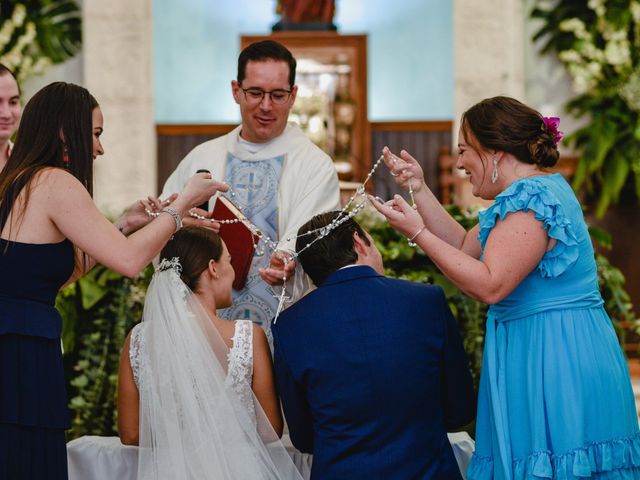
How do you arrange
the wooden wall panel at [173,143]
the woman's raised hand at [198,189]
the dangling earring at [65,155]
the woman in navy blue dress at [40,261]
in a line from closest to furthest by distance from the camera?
1. the woman in navy blue dress at [40,261]
2. the dangling earring at [65,155]
3. the woman's raised hand at [198,189]
4. the wooden wall panel at [173,143]

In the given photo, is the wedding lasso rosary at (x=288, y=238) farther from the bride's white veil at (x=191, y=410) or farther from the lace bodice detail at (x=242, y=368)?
the bride's white veil at (x=191, y=410)

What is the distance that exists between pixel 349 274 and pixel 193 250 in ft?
2.17

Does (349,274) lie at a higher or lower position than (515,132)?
lower

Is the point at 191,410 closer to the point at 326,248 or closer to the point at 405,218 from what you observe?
the point at 326,248

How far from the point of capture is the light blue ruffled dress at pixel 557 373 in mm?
2562

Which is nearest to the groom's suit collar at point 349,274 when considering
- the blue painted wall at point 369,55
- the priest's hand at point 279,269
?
the priest's hand at point 279,269

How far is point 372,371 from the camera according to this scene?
261cm

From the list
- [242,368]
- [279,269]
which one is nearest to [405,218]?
[279,269]

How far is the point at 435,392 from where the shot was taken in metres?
2.67

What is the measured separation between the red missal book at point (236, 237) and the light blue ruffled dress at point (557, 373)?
3.70ft

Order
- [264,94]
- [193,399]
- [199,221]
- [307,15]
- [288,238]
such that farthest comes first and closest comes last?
[307,15]
[264,94]
[288,238]
[199,221]
[193,399]

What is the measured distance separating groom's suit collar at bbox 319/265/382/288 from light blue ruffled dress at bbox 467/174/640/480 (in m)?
0.36

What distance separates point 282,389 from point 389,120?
8.23 meters

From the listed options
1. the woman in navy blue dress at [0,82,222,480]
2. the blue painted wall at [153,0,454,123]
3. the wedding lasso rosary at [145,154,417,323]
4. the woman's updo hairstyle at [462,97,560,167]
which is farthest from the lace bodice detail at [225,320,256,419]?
the blue painted wall at [153,0,454,123]
